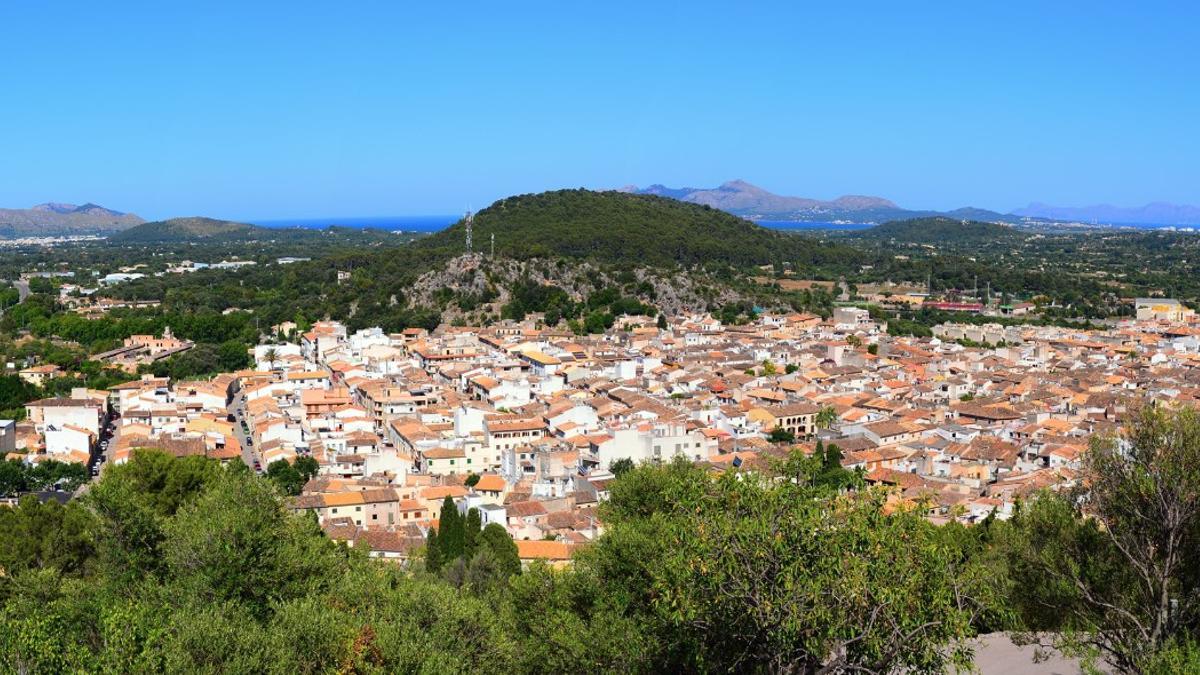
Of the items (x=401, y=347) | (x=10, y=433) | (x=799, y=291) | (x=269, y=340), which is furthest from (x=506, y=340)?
(x=799, y=291)

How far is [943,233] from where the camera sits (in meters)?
164

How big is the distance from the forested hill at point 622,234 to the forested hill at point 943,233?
57.9 meters

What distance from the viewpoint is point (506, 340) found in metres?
51.7

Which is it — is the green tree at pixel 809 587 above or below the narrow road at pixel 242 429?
above

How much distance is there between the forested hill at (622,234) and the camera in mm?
→ 78375

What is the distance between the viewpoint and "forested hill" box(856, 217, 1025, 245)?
15575cm

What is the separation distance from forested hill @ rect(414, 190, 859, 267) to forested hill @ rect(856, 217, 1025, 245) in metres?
57.9

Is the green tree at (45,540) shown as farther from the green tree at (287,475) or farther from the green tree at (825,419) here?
the green tree at (825,419)

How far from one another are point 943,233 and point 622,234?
97.8 m

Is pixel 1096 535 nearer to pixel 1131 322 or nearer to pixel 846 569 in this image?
pixel 846 569

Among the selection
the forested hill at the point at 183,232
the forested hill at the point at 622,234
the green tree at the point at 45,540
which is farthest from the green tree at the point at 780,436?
the forested hill at the point at 183,232

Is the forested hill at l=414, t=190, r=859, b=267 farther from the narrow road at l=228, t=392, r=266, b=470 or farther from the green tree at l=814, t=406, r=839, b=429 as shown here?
the green tree at l=814, t=406, r=839, b=429

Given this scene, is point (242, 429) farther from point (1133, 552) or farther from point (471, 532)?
point (1133, 552)

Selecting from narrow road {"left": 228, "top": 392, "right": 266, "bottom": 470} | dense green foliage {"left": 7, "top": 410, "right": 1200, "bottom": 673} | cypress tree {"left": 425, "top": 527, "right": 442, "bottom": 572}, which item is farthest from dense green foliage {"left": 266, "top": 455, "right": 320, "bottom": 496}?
dense green foliage {"left": 7, "top": 410, "right": 1200, "bottom": 673}
